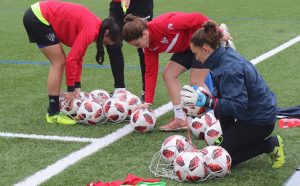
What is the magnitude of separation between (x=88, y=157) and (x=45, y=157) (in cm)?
41

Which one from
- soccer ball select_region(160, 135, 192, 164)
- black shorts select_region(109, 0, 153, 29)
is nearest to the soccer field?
soccer ball select_region(160, 135, 192, 164)

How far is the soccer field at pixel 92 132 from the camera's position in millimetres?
5199

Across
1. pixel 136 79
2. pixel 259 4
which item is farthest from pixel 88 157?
pixel 259 4

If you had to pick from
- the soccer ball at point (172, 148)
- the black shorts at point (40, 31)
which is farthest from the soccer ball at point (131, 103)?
the soccer ball at point (172, 148)

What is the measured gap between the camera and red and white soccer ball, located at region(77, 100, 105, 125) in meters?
6.70

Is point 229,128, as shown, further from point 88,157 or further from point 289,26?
point 289,26

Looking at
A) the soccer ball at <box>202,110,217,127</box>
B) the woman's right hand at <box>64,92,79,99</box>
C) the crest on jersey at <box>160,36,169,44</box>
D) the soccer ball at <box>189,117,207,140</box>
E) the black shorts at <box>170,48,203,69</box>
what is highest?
the crest on jersey at <box>160,36,169,44</box>

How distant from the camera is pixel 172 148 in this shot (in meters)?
5.33

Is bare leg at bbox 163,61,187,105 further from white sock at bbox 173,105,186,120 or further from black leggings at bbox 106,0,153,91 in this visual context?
black leggings at bbox 106,0,153,91

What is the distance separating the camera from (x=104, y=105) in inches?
270

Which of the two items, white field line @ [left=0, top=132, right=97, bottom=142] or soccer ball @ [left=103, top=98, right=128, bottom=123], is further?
soccer ball @ [left=103, top=98, right=128, bottom=123]

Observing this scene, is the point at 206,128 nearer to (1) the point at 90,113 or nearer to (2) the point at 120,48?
(1) the point at 90,113

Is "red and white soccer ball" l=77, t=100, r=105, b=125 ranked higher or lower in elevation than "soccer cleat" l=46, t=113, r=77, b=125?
higher

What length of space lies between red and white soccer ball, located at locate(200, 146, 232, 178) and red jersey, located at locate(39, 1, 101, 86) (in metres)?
2.15
